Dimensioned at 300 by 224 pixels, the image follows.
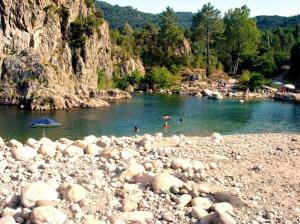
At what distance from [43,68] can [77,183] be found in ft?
192

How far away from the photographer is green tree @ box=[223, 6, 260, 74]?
128875 mm

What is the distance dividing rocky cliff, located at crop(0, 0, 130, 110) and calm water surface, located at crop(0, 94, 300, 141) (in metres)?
5.92

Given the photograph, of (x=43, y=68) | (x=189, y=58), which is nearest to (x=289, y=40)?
(x=189, y=58)

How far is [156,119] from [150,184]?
134 ft

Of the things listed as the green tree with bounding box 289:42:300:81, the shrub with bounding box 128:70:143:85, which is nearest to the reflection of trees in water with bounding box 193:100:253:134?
the shrub with bounding box 128:70:143:85

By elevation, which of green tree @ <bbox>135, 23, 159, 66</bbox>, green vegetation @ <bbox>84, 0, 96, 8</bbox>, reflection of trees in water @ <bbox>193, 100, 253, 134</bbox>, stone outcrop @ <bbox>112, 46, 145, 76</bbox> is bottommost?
reflection of trees in water @ <bbox>193, 100, 253, 134</bbox>

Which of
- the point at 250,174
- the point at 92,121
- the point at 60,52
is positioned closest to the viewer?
the point at 250,174

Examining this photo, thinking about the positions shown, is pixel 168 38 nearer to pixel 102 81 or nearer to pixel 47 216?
pixel 102 81

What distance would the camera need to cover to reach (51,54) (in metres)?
86.4

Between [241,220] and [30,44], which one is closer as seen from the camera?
[241,220]

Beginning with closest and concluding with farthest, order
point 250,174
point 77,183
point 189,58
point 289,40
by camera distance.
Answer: point 77,183 < point 250,174 < point 189,58 < point 289,40

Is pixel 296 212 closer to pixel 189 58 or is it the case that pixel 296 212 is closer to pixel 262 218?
pixel 262 218

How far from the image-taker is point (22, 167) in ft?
75.3

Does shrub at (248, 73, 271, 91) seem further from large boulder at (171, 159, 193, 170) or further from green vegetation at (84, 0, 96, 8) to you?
large boulder at (171, 159, 193, 170)
